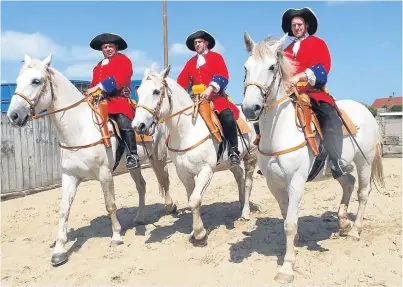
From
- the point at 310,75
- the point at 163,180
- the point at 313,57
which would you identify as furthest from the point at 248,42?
the point at 163,180

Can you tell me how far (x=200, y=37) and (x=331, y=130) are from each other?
97.5 inches

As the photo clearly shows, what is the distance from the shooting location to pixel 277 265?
15.8ft

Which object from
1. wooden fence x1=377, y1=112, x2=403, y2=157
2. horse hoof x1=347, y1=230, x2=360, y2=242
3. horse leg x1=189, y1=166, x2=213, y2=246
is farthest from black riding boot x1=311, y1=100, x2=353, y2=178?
wooden fence x1=377, y1=112, x2=403, y2=157

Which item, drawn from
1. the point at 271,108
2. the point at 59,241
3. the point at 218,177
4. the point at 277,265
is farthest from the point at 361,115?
the point at 218,177

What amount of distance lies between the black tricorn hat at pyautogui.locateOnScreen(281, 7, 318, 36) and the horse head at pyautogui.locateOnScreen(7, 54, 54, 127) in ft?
9.90

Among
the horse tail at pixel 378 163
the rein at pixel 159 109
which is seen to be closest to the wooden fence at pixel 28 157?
the rein at pixel 159 109

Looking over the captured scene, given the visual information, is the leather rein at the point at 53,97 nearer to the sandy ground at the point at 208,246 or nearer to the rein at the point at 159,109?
the rein at the point at 159,109

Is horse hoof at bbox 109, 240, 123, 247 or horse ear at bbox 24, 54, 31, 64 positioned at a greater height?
horse ear at bbox 24, 54, 31, 64

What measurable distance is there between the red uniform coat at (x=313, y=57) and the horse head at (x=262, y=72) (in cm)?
37

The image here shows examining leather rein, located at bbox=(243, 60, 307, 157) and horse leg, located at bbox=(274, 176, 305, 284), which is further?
horse leg, located at bbox=(274, 176, 305, 284)

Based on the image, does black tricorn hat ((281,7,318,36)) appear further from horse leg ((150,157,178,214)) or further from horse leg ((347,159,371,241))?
horse leg ((150,157,178,214))

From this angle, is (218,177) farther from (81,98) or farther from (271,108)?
(271,108)

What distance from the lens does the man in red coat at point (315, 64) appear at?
15.6 feet

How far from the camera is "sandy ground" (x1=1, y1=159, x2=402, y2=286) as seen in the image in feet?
15.3
